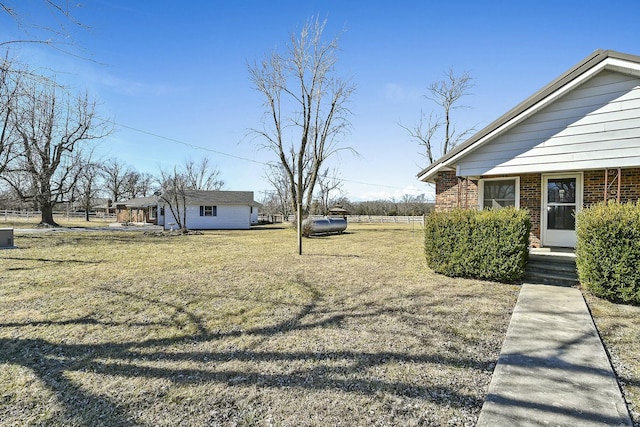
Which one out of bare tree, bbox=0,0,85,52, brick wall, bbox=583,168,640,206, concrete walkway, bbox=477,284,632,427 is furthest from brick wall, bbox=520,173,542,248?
bare tree, bbox=0,0,85,52

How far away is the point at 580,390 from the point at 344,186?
169 feet

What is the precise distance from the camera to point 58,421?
100 inches

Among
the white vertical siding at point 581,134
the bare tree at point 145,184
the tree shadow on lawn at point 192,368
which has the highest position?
the bare tree at point 145,184

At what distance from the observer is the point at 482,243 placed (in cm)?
694

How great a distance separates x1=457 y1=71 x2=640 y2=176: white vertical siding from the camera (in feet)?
21.4

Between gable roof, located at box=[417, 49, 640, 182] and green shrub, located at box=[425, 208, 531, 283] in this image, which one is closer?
gable roof, located at box=[417, 49, 640, 182]

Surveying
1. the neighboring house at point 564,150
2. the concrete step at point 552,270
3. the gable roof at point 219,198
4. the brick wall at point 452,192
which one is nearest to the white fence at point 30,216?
the gable roof at point 219,198

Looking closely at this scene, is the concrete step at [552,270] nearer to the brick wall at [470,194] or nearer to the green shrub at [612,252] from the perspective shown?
the green shrub at [612,252]

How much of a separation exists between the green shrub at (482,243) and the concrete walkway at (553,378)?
80.7 inches

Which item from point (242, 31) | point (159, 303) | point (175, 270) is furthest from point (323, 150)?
point (159, 303)

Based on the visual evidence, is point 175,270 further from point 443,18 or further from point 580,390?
point 443,18

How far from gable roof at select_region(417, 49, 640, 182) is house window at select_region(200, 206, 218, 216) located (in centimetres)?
2522

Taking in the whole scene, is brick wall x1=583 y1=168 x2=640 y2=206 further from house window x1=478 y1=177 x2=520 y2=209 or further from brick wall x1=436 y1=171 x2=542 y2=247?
house window x1=478 y1=177 x2=520 y2=209

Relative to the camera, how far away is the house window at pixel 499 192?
30.1 feet
